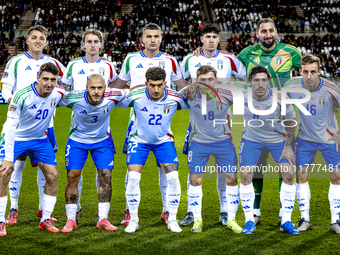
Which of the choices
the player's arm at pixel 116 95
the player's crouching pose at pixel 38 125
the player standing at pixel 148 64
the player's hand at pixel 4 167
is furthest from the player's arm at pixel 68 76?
the player's hand at pixel 4 167

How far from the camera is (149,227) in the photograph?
5.33 meters

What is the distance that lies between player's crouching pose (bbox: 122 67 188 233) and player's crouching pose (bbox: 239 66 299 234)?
3.06 ft

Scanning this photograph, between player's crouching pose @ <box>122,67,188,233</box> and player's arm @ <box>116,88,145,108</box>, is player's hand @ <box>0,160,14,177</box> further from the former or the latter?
player's arm @ <box>116,88,145,108</box>

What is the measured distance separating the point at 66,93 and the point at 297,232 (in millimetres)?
3706

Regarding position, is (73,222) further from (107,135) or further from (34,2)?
(34,2)

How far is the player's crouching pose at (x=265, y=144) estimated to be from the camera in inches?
195

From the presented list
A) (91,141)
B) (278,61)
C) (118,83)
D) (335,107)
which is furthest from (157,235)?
(278,61)

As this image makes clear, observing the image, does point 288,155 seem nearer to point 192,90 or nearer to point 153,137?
point 192,90

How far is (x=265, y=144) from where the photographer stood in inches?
198

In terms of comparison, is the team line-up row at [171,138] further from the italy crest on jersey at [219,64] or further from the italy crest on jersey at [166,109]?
the italy crest on jersey at [219,64]

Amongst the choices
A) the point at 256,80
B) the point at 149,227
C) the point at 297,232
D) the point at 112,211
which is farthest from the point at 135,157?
the point at 297,232

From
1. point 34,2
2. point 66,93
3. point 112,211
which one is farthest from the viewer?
point 34,2

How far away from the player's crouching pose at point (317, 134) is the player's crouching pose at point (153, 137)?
169cm

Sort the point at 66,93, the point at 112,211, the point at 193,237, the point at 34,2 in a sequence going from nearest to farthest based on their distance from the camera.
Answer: the point at 193,237
the point at 66,93
the point at 112,211
the point at 34,2
